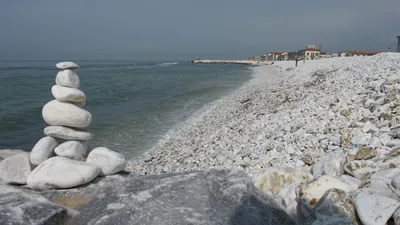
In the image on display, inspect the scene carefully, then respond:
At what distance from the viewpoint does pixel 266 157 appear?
6.87 meters

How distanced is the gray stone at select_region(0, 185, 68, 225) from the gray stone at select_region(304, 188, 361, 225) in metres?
2.77

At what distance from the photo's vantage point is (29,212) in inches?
128

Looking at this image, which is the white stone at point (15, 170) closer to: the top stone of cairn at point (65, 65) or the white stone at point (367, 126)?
the top stone of cairn at point (65, 65)

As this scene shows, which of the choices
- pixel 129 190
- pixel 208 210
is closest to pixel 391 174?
pixel 208 210

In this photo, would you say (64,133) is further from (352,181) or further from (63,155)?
(352,181)

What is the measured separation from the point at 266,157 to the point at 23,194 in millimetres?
4961

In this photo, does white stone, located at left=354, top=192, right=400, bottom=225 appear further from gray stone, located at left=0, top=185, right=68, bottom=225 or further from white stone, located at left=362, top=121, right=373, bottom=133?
white stone, located at left=362, top=121, right=373, bottom=133

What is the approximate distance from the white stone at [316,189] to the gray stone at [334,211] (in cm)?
31

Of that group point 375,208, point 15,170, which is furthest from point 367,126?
point 15,170

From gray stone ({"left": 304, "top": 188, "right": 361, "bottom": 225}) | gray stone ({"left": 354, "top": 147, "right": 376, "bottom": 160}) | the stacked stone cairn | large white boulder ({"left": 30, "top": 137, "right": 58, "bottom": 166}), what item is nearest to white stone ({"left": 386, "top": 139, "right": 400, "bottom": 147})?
gray stone ({"left": 354, "top": 147, "right": 376, "bottom": 160})

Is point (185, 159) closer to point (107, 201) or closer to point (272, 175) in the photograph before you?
point (272, 175)

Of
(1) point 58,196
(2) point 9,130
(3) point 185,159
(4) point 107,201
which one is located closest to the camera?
(4) point 107,201

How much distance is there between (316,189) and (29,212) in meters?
3.37

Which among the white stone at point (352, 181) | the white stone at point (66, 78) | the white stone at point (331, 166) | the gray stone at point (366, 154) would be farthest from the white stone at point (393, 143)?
the white stone at point (66, 78)
